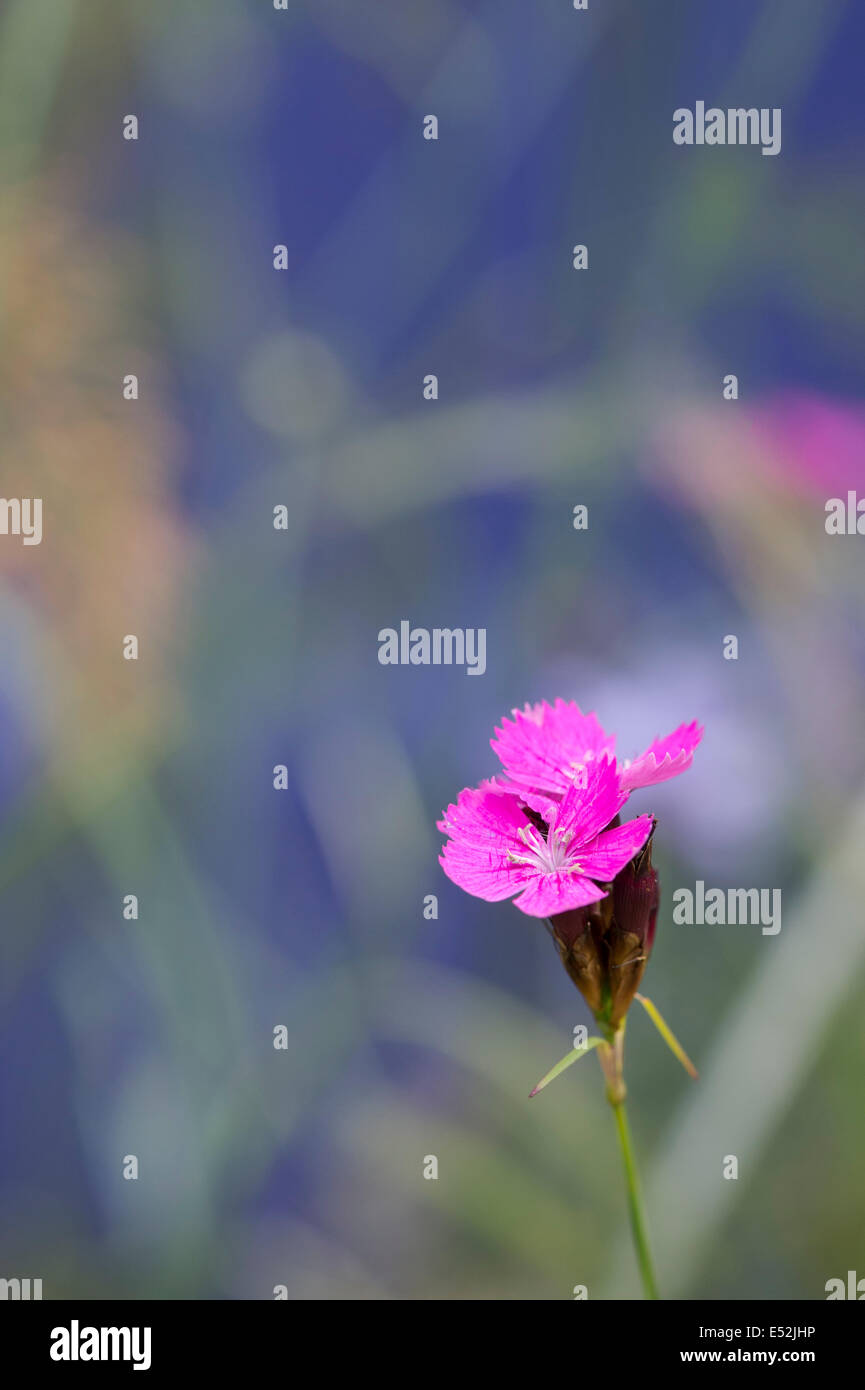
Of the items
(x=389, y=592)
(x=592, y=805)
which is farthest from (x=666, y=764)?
(x=389, y=592)

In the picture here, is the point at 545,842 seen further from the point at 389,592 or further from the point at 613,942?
the point at 389,592

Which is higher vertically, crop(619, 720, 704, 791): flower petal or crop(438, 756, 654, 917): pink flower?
crop(619, 720, 704, 791): flower petal

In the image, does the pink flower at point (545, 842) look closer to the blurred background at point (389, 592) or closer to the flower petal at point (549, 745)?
the flower petal at point (549, 745)

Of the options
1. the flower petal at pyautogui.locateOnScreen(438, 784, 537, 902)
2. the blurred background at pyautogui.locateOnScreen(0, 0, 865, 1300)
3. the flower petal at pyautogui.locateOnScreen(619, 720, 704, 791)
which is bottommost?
the flower petal at pyautogui.locateOnScreen(438, 784, 537, 902)

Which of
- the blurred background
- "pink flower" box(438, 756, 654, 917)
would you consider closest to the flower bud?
"pink flower" box(438, 756, 654, 917)

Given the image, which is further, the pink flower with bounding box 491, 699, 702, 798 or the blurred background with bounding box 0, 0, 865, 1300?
the blurred background with bounding box 0, 0, 865, 1300

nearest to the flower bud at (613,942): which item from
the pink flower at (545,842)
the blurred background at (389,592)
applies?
the pink flower at (545,842)

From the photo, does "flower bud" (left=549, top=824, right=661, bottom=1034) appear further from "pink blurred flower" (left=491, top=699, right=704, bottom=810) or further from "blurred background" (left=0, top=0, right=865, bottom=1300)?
"blurred background" (left=0, top=0, right=865, bottom=1300)

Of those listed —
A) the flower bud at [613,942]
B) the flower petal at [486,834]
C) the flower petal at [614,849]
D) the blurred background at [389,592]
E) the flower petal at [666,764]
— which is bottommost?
the flower bud at [613,942]
